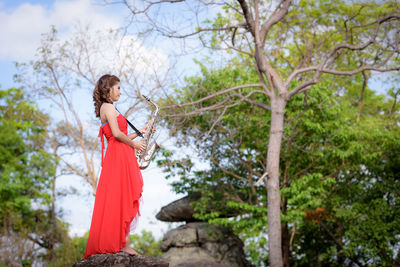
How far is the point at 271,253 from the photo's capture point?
11.6 metres

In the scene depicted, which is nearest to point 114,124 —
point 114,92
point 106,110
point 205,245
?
point 106,110

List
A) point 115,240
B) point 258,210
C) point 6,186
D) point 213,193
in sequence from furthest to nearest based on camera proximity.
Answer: point 6,186 < point 213,193 < point 258,210 < point 115,240

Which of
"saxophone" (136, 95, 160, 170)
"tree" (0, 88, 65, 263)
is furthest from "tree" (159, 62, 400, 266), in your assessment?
"tree" (0, 88, 65, 263)

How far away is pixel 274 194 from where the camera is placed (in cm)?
1186

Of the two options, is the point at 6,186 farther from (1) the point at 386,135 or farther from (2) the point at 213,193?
(1) the point at 386,135

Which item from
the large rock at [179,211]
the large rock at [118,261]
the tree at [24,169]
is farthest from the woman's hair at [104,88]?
the tree at [24,169]

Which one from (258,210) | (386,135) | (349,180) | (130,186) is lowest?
(130,186)

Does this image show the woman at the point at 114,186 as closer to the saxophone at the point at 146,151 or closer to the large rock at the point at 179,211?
the saxophone at the point at 146,151

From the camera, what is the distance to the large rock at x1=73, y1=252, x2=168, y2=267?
535 centimetres

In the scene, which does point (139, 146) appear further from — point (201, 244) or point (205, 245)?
point (201, 244)

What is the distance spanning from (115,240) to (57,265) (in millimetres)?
7906

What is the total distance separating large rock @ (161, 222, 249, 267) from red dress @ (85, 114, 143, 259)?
9619 mm

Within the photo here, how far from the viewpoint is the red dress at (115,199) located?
218 inches

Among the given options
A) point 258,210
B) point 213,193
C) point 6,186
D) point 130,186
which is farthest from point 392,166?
point 6,186
